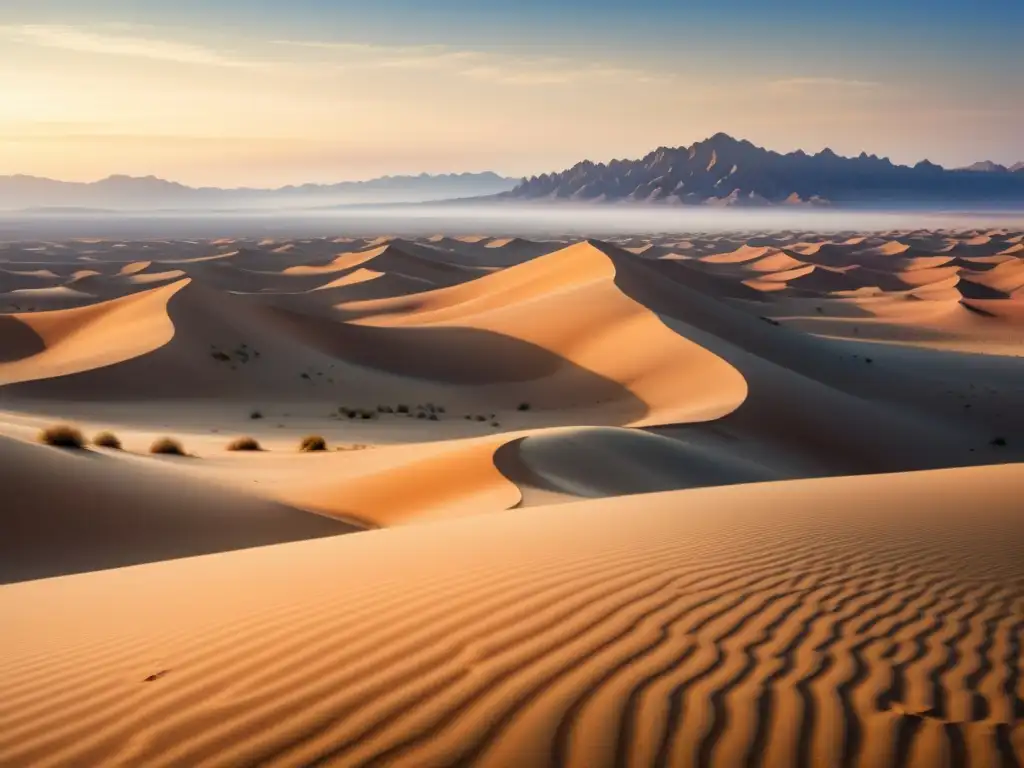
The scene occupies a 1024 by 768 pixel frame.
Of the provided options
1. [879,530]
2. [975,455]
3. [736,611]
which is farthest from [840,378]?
[736,611]

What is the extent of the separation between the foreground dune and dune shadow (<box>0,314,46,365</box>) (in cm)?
2776

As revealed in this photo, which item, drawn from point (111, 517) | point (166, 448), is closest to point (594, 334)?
point (166, 448)

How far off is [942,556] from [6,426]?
47.0 ft

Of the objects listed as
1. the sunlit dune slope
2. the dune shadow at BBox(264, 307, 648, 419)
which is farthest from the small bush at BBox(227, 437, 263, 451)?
the dune shadow at BBox(264, 307, 648, 419)

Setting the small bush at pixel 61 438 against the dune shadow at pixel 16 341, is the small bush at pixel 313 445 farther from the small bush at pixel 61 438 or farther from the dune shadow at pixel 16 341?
the dune shadow at pixel 16 341

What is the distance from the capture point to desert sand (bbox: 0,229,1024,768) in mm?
3359

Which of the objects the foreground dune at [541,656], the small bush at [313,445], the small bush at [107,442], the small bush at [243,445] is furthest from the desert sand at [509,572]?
the small bush at [107,442]

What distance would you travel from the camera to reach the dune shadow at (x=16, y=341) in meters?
31.5

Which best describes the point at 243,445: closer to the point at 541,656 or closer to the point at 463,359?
the point at 541,656

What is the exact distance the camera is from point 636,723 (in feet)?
10.9

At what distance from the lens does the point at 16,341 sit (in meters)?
32.6

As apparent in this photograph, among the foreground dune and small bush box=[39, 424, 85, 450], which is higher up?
the foreground dune

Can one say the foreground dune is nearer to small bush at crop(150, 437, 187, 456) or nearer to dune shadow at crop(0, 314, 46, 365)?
small bush at crop(150, 437, 187, 456)

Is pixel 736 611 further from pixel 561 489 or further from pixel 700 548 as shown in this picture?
pixel 561 489
